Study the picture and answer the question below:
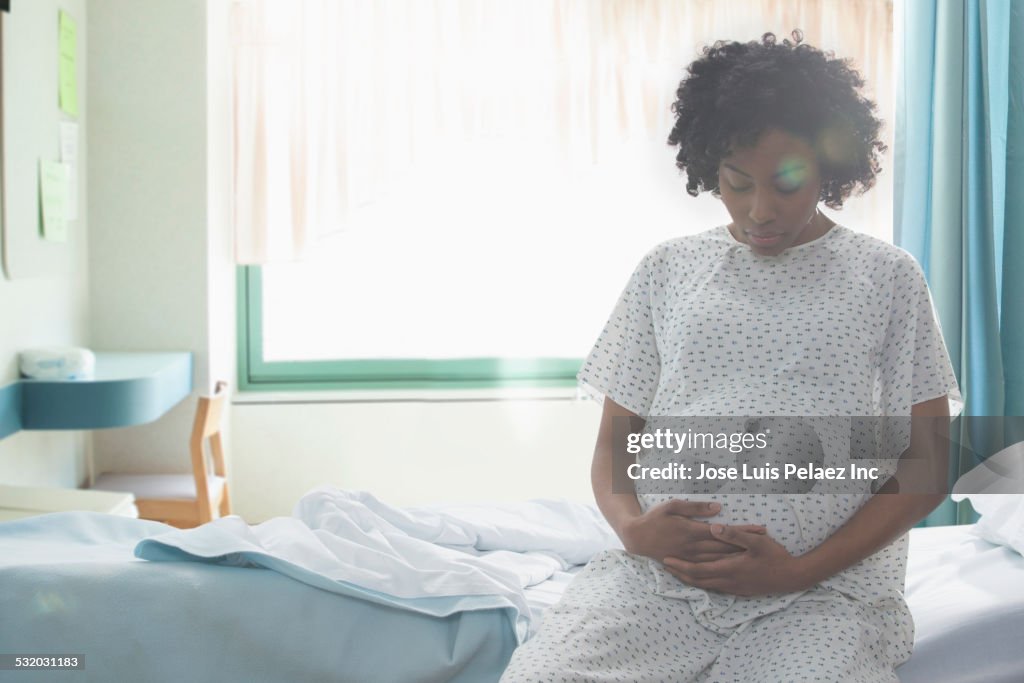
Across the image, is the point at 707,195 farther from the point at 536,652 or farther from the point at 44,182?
the point at 536,652

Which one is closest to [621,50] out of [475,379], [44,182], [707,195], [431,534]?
[707,195]

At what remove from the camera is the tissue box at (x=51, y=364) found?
99.5 inches

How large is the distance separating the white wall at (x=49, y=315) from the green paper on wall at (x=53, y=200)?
5 centimetres

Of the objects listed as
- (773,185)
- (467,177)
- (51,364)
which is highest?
(467,177)

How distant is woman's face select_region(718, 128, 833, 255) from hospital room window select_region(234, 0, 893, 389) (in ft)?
7.06

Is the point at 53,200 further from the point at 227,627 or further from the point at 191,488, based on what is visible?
the point at 227,627

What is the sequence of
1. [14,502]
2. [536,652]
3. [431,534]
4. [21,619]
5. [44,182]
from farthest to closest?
[44,182], [14,502], [431,534], [21,619], [536,652]

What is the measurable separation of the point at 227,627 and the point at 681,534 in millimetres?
688

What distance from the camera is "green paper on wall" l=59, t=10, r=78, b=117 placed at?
2.82 metres

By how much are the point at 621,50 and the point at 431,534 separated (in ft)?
→ 7.31

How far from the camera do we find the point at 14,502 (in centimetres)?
217

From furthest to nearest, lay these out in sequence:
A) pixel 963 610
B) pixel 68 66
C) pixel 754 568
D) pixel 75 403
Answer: pixel 68 66 < pixel 75 403 < pixel 963 610 < pixel 754 568

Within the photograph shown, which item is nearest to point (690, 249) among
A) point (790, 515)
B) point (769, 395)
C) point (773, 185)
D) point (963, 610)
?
point (773, 185)

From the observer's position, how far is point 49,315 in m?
2.80
